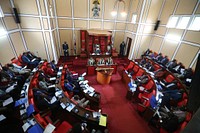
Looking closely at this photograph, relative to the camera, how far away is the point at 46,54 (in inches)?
335

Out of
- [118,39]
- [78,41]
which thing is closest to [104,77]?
[78,41]

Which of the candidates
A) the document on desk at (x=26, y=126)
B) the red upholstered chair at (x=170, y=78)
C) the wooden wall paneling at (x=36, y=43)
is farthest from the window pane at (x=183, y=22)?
the wooden wall paneling at (x=36, y=43)

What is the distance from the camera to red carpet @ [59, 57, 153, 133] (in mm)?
4047

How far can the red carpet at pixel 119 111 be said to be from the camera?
159 inches

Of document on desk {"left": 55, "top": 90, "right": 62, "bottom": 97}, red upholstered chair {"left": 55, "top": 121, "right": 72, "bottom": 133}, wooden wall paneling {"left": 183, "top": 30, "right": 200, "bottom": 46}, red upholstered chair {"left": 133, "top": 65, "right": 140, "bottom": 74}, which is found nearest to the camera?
red upholstered chair {"left": 55, "top": 121, "right": 72, "bottom": 133}

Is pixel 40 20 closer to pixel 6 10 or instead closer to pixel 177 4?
pixel 6 10

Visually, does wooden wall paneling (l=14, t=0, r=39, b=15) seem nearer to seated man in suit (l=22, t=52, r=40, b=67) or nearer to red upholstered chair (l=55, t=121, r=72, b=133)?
seated man in suit (l=22, t=52, r=40, b=67)

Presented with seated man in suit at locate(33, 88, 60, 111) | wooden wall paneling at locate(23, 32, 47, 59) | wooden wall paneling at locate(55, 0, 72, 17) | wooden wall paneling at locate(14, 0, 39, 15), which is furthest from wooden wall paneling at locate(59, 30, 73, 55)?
seated man in suit at locate(33, 88, 60, 111)

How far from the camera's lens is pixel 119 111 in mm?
4777

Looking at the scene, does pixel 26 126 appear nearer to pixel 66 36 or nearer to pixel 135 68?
pixel 135 68

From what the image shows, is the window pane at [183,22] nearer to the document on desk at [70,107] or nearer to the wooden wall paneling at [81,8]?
the wooden wall paneling at [81,8]

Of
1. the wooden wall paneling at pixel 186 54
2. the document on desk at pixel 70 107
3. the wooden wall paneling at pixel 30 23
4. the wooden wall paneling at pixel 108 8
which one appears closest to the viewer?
the document on desk at pixel 70 107

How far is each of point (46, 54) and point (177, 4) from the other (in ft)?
39.8

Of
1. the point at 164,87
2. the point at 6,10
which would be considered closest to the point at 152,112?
the point at 164,87
